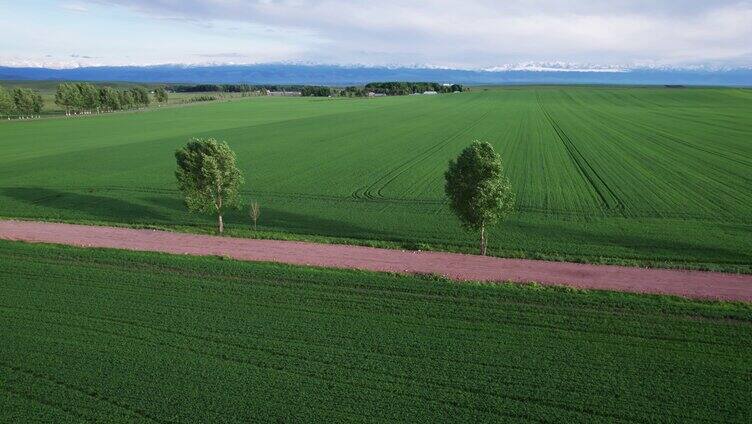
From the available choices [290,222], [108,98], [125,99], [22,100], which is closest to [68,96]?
[22,100]

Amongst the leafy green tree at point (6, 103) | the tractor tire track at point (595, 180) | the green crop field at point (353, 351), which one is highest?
the leafy green tree at point (6, 103)

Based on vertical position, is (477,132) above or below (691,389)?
above

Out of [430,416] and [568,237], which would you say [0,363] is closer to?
[430,416]

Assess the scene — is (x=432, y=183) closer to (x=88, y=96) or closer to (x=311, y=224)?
(x=311, y=224)

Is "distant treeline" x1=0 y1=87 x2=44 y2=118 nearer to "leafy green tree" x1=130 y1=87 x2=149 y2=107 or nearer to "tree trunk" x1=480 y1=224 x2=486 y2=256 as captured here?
"leafy green tree" x1=130 y1=87 x2=149 y2=107

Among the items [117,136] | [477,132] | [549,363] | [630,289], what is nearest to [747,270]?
[630,289]

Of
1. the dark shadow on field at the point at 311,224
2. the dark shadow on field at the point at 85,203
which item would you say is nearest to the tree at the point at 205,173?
the dark shadow on field at the point at 311,224

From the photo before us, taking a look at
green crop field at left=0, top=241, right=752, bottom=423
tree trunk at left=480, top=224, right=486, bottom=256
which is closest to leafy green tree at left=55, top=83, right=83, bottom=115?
green crop field at left=0, top=241, right=752, bottom=423

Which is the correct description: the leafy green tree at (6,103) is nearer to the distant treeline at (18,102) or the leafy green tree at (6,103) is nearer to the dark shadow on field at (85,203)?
the distant treeline at (18,102)
